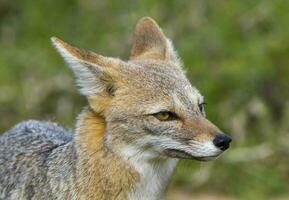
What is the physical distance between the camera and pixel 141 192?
6520 millimetres

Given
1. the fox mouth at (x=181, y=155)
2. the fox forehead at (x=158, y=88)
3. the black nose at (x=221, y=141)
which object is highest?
the fox forehead at (x=158, y=88)

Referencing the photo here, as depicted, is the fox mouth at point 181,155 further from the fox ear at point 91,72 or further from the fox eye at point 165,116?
the fox ear at point 91,72

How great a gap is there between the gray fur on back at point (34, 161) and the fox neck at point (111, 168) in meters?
0.15

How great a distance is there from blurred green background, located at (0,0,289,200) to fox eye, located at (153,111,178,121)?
3.60m

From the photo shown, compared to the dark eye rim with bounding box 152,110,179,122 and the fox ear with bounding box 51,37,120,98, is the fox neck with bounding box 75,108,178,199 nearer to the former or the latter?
the fox ear with bounding box 51,37,120,98

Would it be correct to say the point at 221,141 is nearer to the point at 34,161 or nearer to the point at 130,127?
the point at 130,127

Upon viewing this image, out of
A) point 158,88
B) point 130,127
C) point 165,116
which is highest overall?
point 158,88

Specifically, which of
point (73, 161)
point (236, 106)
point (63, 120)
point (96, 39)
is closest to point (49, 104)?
point (63, 120)

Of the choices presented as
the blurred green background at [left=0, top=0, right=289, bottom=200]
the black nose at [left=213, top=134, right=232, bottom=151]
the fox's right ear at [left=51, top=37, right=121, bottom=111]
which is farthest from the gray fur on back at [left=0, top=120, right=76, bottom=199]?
the blurred green background at [left=0, top=0, right=289, bottom=200]

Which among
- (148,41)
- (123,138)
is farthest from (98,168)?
(148,41)

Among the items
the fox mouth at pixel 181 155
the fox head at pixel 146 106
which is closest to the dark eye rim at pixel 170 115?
the fox head at pixel 146 106

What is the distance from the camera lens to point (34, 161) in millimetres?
6980

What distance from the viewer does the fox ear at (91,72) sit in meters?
6.45

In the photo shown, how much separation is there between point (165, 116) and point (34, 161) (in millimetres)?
1163
